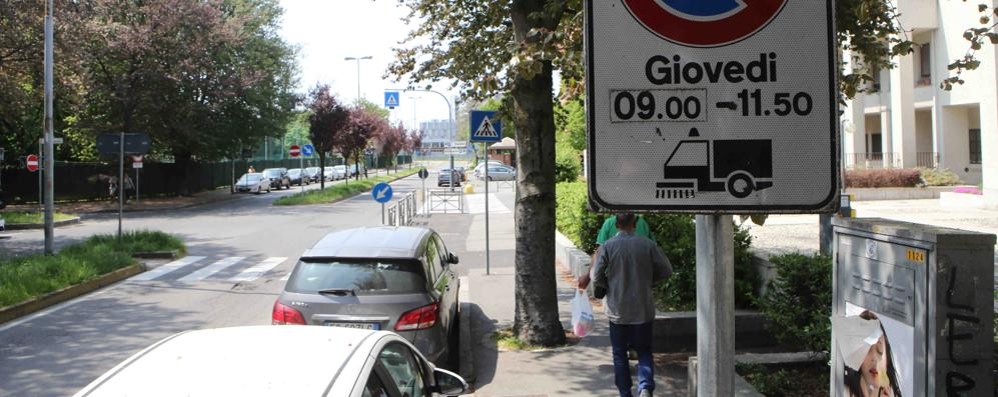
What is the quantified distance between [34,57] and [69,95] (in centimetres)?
422

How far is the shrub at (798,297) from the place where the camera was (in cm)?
640

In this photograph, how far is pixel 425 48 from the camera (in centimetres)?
1355

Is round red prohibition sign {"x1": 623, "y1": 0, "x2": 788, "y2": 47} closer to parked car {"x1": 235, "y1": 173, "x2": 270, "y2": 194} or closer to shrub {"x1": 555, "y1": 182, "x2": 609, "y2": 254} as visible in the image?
shrub {"x1": 555, "y1": 182, "x2": 609, "y2": 254}

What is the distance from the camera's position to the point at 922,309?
3645 millimetres

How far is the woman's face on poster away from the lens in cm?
399

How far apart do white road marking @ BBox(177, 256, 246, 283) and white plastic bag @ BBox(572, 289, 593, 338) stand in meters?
9.59

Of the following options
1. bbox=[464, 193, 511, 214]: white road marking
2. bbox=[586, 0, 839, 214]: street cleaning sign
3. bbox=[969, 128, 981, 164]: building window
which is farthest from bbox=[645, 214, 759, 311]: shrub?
bbox=[969, 128, 981, 164]: building window

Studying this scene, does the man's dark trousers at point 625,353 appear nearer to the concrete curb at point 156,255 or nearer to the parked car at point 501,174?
the concrete curb at point 156,255

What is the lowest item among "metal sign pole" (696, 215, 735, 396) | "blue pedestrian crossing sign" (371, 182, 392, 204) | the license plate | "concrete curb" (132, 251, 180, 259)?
"concrete curb" (132, 251, 180, 259)

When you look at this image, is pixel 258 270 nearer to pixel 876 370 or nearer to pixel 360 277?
pixel 360 277

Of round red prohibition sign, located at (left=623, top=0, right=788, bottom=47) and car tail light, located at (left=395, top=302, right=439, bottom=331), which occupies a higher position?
round red prohibition sign, located at (left=623, top=0, right=788, bottom=47)

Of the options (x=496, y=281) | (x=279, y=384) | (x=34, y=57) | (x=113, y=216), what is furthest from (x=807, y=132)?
(x=113, y=216)

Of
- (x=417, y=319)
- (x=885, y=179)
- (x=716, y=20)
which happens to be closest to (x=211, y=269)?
(x=417, y=319)

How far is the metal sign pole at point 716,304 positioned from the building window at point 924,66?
38.3 m
